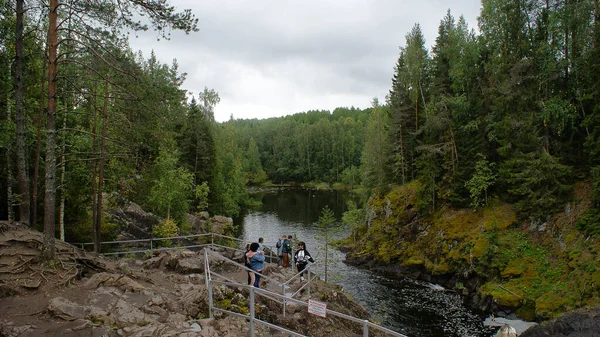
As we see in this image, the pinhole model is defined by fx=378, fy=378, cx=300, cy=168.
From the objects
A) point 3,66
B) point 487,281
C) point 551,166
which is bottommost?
point 487,281

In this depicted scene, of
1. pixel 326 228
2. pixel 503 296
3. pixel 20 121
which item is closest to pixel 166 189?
pixel 326 228

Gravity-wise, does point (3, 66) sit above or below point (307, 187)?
above

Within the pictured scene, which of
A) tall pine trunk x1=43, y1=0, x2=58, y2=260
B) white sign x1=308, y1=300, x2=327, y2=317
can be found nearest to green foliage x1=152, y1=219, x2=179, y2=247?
tall pine trunk x1=43, y1=0, x2=58, y2=260

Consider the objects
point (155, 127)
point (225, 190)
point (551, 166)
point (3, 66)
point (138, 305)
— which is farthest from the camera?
point (225, 190)

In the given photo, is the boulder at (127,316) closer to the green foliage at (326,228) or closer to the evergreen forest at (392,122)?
the evergreen forest at (392,122)

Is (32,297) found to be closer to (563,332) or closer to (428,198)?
(563,332)

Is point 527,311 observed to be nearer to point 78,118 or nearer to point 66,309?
point 66,309

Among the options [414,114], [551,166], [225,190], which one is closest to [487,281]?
[551,166]

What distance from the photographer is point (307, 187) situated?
10475 cm

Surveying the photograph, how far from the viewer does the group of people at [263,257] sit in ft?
37.9

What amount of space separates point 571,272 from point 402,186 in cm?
1969

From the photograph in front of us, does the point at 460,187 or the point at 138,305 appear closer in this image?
the point at 138,305

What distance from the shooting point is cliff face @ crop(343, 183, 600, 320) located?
20422mm

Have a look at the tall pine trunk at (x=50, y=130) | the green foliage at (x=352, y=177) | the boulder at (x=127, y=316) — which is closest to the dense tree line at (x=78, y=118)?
the tall pine trunk at (x=50, y=130)
